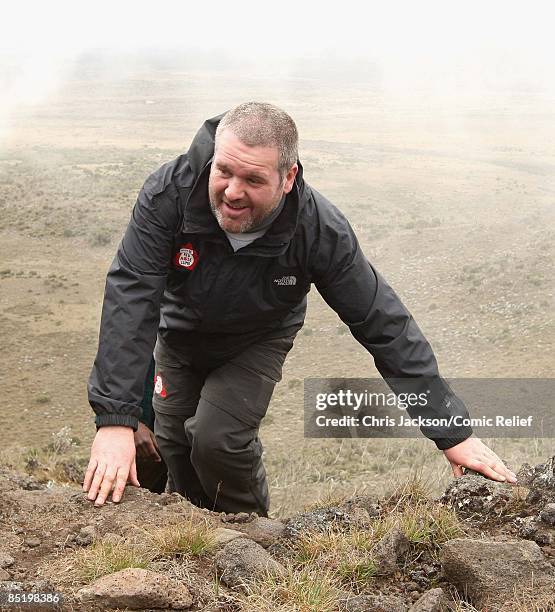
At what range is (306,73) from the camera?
6681 centimetres

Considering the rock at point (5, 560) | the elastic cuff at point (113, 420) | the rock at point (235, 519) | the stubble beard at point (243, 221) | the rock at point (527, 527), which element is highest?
the stubble beard at point (243, 221)

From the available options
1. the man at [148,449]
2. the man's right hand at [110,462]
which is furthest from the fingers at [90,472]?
the man at [148,449]

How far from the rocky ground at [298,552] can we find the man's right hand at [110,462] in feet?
0.33

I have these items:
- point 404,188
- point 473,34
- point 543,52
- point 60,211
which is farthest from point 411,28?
point 60,211

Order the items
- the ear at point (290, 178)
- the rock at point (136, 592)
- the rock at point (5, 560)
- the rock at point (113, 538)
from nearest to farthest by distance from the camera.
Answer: the rock at point (136, 592) < the rock at point (5, 560) < the rock at point (113, 538) < the ear at point (290, 178)

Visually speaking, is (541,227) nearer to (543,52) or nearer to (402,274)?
(402,274)

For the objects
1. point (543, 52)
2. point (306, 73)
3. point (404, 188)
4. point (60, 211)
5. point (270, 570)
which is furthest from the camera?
point (306, 73)

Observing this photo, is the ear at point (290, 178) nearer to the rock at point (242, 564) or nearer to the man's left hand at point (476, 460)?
the man's left hand at point (476, 460)

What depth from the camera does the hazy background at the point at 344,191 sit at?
938 cm

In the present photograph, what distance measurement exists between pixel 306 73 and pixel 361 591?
66.0 metres

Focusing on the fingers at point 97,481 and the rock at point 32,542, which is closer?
the rock at point 32,542

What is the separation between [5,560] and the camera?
132 inches

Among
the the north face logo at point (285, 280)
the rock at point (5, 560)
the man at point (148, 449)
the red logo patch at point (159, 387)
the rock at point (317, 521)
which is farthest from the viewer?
the man at point (148, 449)

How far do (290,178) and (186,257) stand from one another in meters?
0.59
